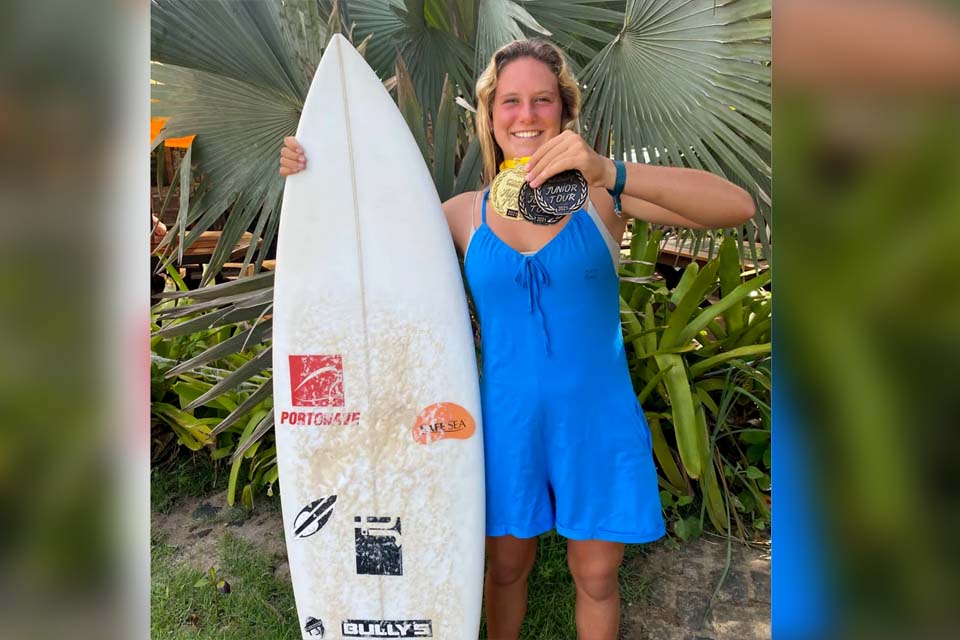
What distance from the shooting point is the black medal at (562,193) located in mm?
1543

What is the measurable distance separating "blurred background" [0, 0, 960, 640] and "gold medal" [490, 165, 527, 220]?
1090 millimetres

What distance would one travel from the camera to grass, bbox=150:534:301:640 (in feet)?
8.71

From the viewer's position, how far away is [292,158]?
201 cm

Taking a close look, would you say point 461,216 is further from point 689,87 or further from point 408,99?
point 689,87

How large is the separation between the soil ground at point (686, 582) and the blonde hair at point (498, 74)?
174 cm

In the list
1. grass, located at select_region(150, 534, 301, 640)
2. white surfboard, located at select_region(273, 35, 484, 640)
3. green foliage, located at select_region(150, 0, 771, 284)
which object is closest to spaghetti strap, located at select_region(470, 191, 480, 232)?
white surfboard, located at select_region(273, 35, 484, 640)

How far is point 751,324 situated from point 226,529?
8.25 ft

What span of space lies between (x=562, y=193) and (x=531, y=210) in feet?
0.28

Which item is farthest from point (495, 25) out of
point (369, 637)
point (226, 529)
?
point (226, 529)
